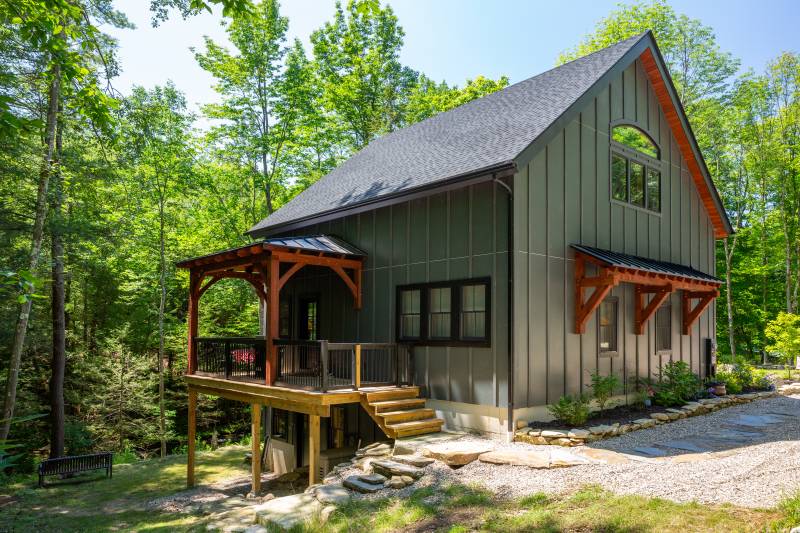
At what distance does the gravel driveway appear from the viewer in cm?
566

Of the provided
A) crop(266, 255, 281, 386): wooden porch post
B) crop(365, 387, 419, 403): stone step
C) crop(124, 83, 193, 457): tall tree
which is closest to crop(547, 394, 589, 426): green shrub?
crop(365, 387, 419, 403): stone step

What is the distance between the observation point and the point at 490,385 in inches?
364

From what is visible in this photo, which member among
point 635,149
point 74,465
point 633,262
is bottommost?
point 74,465

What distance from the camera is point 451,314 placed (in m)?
10.0

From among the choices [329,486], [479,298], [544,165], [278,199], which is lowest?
[329,486]

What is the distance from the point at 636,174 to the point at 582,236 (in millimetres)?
2844

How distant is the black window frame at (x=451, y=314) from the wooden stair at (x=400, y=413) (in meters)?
1.06

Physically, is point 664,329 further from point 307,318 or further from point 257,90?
point 257,90

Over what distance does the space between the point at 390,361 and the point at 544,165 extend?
4648 millimetres

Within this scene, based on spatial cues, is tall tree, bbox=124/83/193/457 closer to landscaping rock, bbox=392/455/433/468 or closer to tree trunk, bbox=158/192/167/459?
tree trunk, bbox=158/192/167/459

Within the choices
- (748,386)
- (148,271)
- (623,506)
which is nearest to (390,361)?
(623,506)

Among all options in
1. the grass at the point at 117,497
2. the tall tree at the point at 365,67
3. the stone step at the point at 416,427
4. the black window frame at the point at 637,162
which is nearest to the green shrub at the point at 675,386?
the black window frame at the point at 637,162

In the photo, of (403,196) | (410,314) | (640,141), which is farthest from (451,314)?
(640,141)

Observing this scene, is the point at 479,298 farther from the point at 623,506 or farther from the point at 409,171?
the point at 623,506
